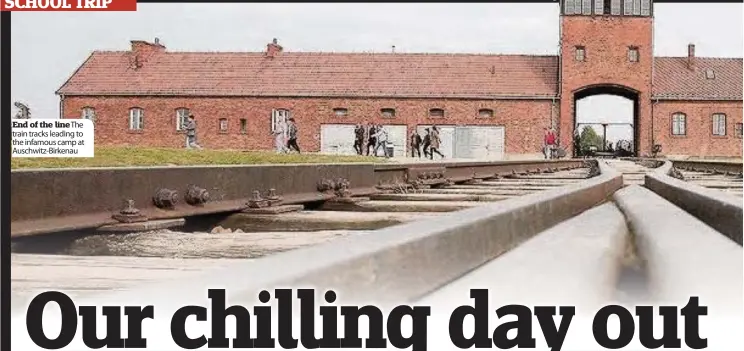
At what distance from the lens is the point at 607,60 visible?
44.0m

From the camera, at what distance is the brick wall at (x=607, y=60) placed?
43344 millimetres

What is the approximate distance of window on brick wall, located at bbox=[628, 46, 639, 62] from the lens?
44031 mm

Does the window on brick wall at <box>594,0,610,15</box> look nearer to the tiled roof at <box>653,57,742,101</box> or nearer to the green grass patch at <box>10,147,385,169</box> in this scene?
the tiled roof at <box>653,57,742,101</box>

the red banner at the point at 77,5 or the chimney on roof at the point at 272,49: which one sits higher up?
the chimney on roof at the point at 272,49

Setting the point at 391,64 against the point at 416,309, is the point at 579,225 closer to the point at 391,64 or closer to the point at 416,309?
the point at 416,309

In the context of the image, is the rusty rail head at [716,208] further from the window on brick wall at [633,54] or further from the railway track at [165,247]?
the window on brick wall at [633,54]

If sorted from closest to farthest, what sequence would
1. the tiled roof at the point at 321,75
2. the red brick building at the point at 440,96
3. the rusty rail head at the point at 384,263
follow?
the rusty rail head at the point at 384,263
the red brick building at the point at 440,96
the tiled roof at the point at 321,75

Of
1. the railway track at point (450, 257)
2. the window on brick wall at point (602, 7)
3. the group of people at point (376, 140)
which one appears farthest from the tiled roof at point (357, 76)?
the railway track at point (450, 257)

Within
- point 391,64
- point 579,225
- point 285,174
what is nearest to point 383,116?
point 391,64

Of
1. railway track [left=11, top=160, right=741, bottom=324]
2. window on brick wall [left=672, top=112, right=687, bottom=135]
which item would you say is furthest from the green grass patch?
window on brick wall [left=672, top=112, right=687, bottom=135]

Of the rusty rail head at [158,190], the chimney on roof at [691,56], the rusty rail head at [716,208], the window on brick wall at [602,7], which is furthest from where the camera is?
the chimney on roof at [691,56]

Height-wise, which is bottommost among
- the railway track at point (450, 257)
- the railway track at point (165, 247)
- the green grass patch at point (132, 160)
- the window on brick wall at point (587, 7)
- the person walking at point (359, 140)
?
the railway track at point (165, 247)

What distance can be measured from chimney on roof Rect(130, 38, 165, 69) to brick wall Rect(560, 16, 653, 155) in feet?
66.7
